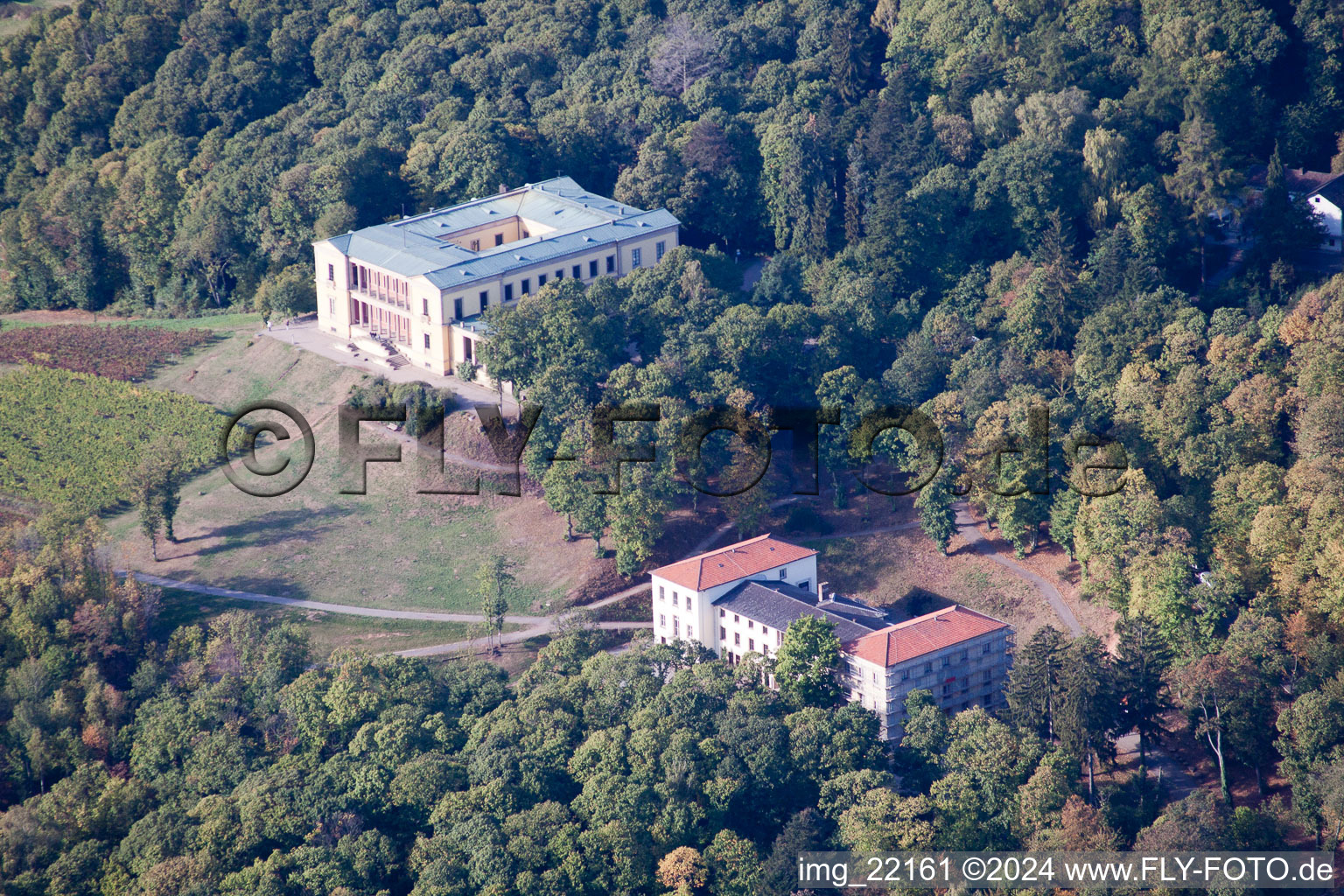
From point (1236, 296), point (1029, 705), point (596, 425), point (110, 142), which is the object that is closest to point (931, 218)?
point (1236, 296)

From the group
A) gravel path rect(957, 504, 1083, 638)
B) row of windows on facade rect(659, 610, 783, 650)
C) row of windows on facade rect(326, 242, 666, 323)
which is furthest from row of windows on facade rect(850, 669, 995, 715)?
row of windows on facade rect(326, 242, 666, 323)

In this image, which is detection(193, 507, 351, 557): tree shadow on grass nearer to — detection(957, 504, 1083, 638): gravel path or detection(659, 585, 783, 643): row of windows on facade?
detection(659, 585, 783, 643): row of windows on facade

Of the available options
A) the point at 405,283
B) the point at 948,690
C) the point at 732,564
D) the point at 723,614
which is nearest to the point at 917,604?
the point at 948,690

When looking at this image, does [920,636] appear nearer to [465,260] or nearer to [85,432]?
[465,260]

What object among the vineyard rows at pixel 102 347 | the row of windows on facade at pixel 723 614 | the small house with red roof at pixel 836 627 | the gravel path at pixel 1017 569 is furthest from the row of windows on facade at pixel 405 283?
the gravel path at pixel 1017 569

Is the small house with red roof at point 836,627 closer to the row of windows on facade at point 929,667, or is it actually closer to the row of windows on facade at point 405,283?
the row of windows on facade at point 929,667

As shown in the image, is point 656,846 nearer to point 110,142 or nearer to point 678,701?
point 678,701
